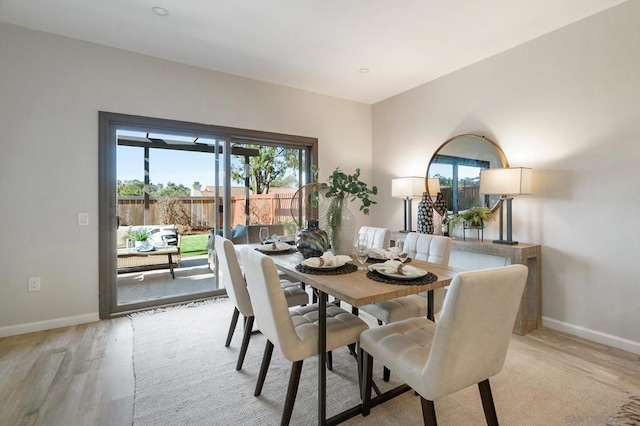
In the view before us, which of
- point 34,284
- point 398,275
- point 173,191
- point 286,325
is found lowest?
point 34,284

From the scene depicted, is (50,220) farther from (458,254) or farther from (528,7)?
(528,7)

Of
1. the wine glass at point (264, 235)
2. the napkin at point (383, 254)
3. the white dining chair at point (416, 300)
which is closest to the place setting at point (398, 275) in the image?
the napkin at point (383, 254)

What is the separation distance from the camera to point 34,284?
2.78 metres

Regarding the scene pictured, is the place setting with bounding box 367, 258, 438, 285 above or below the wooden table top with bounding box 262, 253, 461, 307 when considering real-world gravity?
above

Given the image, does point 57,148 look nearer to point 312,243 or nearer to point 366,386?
point 312,243

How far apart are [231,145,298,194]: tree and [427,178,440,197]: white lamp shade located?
5.91 feet

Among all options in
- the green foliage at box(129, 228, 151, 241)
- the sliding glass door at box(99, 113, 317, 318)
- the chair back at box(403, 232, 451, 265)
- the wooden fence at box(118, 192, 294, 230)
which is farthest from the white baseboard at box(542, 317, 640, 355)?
the green foliage at box(129, 228, 151, 241)

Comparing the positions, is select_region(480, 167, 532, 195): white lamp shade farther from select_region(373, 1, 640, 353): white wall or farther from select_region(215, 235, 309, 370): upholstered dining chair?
select_region(215, 235, 309, 370): upholstered dining chair

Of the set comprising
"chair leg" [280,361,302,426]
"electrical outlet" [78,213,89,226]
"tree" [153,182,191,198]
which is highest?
"tree" [153,182,191,198]

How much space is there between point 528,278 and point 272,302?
8.42 feet

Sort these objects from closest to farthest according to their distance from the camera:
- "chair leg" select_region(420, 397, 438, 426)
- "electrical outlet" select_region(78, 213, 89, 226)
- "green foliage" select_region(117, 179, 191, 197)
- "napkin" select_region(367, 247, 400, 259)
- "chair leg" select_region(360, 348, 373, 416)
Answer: "chair leg" select_region(420, 397, 438, 426) < "chair leg" select_region(360, 348, 373, 416) < "napkin" select_region(367, 247, 400, 259) < "electrical outlet" select_region(78, 213, 89, 226) < "green foliage" select_region(117, 179, 191, 197)

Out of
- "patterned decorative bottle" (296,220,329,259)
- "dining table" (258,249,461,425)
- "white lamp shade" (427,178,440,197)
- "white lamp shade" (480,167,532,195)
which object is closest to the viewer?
"dining table" (258,249,461,425)

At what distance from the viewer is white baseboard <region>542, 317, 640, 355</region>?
2.37 metres

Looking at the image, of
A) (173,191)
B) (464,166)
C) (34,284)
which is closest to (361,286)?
(464,166)
